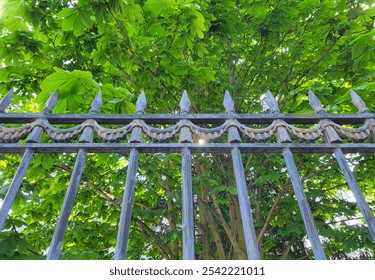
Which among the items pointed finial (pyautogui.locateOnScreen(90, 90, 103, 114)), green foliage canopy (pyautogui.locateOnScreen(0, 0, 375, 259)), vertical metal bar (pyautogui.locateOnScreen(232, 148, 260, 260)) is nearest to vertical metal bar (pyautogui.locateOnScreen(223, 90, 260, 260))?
vertical metal bar (pyautogui.locateOnScreen(232, 148, 260, 260))

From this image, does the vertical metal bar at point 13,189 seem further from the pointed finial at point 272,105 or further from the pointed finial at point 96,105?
the pointed finial at point 272,105

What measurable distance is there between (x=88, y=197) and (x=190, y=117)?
3.58 metres

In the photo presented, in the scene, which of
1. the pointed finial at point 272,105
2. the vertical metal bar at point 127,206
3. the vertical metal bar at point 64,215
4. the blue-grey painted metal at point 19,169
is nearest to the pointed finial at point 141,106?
the vertical metal bar at point 127,206

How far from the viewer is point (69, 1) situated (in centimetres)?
292

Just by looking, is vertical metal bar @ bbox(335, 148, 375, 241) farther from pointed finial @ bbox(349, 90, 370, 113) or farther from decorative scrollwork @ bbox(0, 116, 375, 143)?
pointed finial @ bbox(349, 90, 370, 113)

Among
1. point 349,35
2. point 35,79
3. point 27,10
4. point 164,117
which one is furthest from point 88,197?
point 349,35

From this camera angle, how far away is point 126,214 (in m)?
1.46

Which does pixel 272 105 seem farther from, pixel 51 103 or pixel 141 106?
pixel 51 103

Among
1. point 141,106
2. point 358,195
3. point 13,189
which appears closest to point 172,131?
point 141,106

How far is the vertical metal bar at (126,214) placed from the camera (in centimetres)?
139

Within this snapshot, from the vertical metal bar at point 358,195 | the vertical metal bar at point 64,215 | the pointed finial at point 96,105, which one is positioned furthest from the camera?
the pointed finial at point 96,105

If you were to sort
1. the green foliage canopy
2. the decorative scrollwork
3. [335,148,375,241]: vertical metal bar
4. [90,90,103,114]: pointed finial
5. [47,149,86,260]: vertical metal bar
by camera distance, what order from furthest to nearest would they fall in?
the green foliage canopy < [90,90,103,114]: pointed finial < the decorative scrollwork < [335,148,375,241]: vertical metal bar < [47,149,86,260]: vertical metal bar

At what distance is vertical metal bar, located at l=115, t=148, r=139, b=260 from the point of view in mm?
1387

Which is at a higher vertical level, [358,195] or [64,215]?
[358,195]
